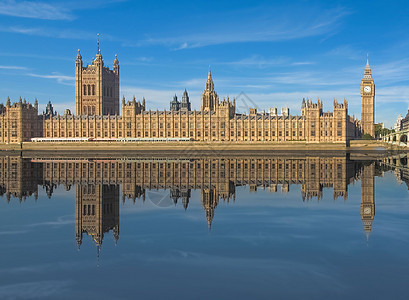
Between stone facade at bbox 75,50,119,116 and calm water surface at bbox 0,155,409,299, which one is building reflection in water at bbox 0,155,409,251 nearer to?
calm water surface at bbox 0,155,409,299

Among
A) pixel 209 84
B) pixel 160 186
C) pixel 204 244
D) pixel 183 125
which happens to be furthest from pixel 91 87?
pixel 204 244

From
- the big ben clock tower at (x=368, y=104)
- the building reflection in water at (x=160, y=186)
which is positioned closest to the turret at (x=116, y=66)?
the big ben clock tower at (x=368, y=104)

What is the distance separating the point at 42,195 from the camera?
127 ft

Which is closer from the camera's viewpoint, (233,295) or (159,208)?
(233,295)

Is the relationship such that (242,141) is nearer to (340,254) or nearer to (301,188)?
(301,188)

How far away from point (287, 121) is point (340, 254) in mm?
121786

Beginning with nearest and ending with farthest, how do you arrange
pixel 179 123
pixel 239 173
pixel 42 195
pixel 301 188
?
pixel 42 195 → pixel 301 188 → pixel 239 173 → pixel 179 123

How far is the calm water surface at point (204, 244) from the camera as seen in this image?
16.4 meters

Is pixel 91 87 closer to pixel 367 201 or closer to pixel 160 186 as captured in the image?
pixel 160 186

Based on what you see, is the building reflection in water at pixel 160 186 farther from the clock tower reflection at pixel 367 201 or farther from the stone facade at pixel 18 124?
the stone facade at pixel 18 124

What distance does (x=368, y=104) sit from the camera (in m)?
185

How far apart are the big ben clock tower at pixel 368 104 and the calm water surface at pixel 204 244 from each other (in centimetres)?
15157

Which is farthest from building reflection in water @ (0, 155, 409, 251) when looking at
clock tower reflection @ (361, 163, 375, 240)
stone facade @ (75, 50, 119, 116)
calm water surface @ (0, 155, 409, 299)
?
stone facade @ (75, 50, 119, 116)

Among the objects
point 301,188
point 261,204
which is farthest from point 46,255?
point 301,188
